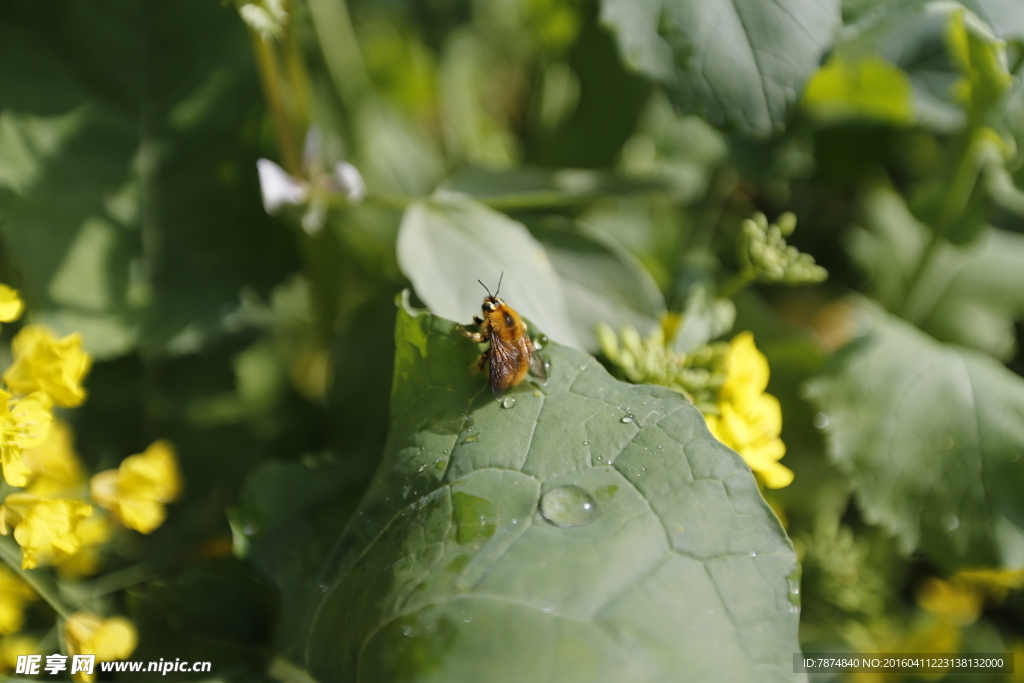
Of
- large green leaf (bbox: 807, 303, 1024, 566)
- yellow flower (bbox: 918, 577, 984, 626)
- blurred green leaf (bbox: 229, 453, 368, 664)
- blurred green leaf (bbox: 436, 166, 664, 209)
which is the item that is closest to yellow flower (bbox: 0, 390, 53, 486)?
blurred green leaf (bbox: 229, 453, 368, 664)

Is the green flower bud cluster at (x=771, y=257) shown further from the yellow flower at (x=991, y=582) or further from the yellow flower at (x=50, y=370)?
the yellow flower at (x=50, y=370)

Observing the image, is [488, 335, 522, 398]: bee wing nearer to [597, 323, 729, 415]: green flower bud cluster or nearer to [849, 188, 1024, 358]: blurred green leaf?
[597, 323, 729, 415]: green flower bud cluster

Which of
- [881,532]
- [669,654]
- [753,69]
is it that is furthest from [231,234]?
[881,532]

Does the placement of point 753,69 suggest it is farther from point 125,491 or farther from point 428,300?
point 125,491

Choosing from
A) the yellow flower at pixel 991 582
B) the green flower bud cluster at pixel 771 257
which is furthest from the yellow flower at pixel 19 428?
the yellow flower at pixel 991 582

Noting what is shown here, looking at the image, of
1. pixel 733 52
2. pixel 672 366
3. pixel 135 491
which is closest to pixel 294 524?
pixel 135 491
